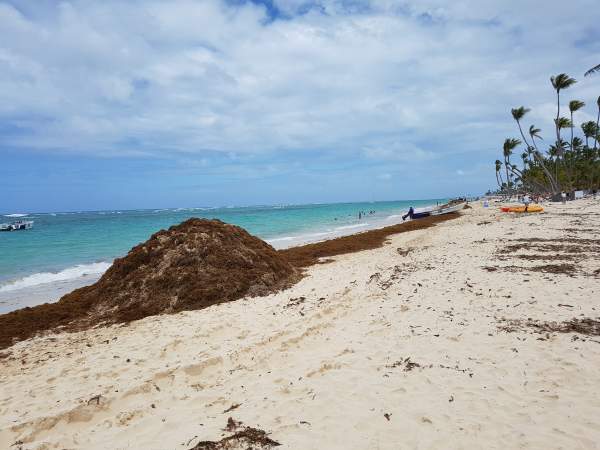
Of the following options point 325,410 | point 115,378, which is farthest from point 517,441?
point 115,378

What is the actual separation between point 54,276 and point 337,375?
1766cm

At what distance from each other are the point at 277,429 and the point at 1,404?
4.21 metres

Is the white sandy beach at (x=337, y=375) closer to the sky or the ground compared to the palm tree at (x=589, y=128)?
closer to the ground

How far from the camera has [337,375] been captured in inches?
189

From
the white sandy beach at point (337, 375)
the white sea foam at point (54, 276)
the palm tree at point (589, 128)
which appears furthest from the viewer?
the palm tree at point (589, 128)

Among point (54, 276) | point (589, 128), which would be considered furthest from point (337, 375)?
point (589, 128)

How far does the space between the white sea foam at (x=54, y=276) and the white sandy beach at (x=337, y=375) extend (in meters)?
10.00

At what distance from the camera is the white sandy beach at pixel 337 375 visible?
12.0 ft

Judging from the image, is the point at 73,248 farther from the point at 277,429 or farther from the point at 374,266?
the point at 277,429

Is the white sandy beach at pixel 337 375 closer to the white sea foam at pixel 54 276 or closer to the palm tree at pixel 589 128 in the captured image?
the white sea foam at pixel 54 276

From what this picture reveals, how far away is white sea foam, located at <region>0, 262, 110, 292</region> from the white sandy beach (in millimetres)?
→ 9996

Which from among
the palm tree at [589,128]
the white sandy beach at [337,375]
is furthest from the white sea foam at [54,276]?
the palm tree at [589,128]

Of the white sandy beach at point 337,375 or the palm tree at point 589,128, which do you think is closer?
the white sandy beach at point 337,375

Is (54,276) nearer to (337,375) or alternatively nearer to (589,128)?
(337,375)
